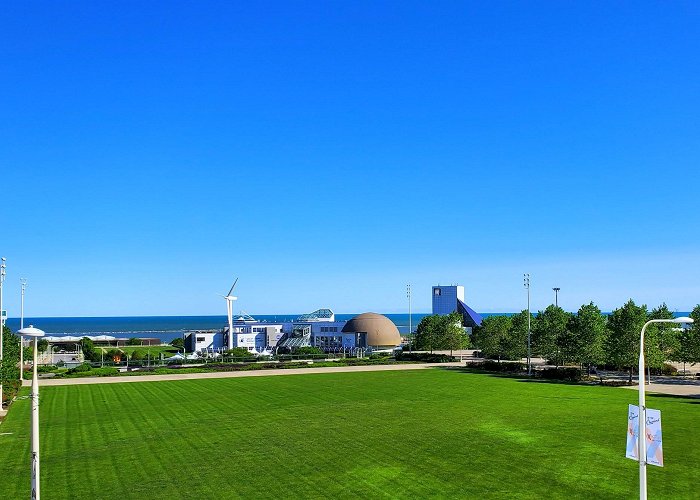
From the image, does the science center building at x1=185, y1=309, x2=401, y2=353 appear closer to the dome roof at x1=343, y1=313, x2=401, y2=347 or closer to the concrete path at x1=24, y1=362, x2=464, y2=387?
the dome roof at x1=343, y1=313, x2=401, y2=347

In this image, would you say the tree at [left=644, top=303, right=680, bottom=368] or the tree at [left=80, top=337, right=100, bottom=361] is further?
the tree at [left=80, top=337, right=100, bottom=361]

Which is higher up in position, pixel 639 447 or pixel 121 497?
pixel 639 447

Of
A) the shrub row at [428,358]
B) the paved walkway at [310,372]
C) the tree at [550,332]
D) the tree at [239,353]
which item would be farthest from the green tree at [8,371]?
the shrub row at [428,358]

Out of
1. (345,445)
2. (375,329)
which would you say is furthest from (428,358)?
(345,445)

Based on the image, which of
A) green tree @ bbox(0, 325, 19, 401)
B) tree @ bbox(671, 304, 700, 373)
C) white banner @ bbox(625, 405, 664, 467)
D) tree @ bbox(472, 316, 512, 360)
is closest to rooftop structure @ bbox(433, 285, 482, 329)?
tree @ bbox(472, 316, 512, 360)

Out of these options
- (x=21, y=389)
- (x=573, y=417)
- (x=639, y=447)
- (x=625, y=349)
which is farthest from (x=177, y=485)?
(x=625, y=349)

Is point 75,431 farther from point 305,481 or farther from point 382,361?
point 382,361

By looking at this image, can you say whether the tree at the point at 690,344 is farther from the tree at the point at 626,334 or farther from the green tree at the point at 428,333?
the green tree at the point at 428,333
